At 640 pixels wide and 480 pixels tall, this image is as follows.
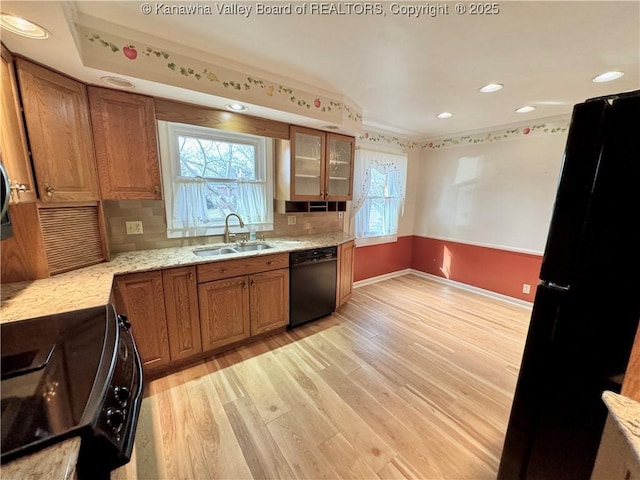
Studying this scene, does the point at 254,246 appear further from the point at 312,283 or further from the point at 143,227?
the point at 143,227

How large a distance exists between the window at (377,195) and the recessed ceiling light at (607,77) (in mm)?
2174

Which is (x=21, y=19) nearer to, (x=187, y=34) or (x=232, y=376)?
(x=187, y=34)

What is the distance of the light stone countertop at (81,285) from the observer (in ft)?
4.08

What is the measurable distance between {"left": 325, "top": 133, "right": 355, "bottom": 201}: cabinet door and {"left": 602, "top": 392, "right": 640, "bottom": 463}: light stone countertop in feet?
8.27

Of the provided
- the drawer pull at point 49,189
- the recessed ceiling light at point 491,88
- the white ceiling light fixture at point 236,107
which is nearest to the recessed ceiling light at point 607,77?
the recessed ceiling light at point 491,88

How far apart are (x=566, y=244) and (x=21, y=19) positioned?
93.6 inches

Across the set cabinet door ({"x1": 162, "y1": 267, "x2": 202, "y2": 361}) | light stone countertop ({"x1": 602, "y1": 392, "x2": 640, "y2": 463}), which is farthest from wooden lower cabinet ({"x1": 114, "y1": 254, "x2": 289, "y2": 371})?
light stone countertop ({"x1": 602, "y1": 392, "x2": 640, "y2": 463})

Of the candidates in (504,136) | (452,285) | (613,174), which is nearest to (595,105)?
(613,174)

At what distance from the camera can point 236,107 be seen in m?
2.15

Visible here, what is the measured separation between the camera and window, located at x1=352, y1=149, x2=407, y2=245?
3689 millimetres

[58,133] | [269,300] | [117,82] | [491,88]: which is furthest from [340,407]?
[491,88]

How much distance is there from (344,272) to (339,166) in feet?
4.07

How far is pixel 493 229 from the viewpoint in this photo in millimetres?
3625

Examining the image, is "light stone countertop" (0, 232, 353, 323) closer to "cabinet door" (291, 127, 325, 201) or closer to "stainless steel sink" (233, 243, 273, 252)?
"stainless steel sink" (233, 243, 273, 252)
